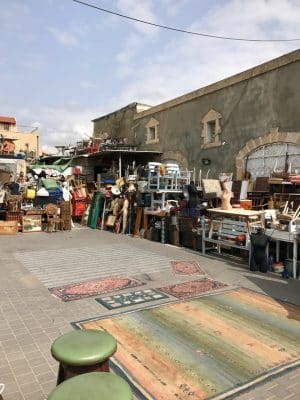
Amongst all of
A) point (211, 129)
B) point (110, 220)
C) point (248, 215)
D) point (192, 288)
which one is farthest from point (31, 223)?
point (192, 288)

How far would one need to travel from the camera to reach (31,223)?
14.9 m

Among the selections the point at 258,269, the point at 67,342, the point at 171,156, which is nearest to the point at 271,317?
the point at 258,269

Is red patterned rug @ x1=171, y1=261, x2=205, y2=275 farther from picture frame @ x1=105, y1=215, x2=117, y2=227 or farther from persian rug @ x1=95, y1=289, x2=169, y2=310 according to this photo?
picture frame @ x1=105, y1=215, x2=117, y2=227

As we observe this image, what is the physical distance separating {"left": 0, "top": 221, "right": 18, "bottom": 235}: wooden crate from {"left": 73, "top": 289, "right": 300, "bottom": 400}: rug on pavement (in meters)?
10.00

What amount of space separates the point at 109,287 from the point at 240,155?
9.29m

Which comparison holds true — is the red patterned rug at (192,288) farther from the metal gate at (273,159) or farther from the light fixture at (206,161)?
the light fixture at (206,161)

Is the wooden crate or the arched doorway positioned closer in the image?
the arched doorway

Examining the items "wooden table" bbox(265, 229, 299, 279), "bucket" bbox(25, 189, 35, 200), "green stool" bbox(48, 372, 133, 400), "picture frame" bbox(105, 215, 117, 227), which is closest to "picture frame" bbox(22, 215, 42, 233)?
"bucket" bbox(25, 189, 35, 200)

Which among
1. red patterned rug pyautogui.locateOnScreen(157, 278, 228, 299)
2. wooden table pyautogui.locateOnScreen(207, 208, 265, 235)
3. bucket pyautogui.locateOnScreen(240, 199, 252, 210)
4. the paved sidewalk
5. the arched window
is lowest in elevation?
the paved sidewalk

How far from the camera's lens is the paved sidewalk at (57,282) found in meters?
3.79

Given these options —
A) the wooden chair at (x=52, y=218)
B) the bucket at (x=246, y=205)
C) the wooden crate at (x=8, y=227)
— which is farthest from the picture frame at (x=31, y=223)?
the bucket at (x=246, y=205)

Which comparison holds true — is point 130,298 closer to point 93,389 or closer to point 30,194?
point 93,389

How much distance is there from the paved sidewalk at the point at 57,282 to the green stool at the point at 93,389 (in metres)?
1.69

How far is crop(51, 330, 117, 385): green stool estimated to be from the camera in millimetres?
2521
